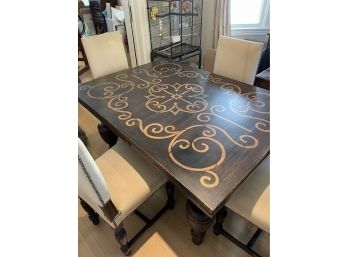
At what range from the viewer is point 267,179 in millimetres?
1065

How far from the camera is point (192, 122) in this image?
42.1 inches

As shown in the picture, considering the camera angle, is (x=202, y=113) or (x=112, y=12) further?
(x=112, y=12)

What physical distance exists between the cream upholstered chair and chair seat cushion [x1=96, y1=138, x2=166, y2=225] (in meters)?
0.97

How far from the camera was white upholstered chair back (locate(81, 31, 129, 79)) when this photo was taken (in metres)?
1.69

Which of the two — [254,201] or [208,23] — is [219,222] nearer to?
[254,201]

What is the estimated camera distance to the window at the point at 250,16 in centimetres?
251

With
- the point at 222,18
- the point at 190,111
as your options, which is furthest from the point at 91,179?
the point at 222,18

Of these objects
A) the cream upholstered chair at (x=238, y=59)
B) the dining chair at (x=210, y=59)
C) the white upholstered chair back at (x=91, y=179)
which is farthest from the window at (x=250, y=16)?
the white upholstered chair back at (x=91, y=179)

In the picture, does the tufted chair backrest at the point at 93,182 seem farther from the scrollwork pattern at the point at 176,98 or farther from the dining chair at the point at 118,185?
the scrollwork pattern at the point at 176,98
